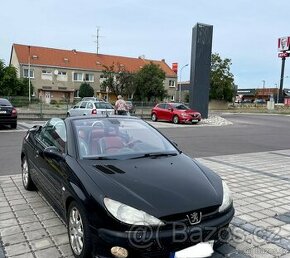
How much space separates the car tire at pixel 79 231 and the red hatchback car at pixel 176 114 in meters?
20.6

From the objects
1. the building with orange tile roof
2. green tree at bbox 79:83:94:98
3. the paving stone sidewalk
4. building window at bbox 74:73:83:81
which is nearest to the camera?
the paving stone sidewalk

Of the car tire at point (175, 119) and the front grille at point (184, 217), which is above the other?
the front grille at point (184, 217)

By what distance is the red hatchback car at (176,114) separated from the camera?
23859mm

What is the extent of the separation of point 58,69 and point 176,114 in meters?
40.3

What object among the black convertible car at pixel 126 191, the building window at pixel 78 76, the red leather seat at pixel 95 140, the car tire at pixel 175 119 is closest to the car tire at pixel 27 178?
the black convertible car at pixel 126 191

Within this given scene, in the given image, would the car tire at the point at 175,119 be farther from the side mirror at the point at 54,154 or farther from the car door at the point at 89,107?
the side mirror at the point at 54,154

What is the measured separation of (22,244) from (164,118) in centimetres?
2212

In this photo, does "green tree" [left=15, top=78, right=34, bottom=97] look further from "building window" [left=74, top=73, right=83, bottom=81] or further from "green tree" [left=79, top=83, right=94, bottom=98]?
"building window" [left=74, top=73, right=83, bottom=81]

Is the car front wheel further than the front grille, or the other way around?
the car front wheel

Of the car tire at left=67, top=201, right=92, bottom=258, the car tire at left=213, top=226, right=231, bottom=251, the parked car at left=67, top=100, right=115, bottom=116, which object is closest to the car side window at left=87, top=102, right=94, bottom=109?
the parked car at left=67, top=100, right=115, bottom=116

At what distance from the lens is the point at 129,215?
2861 millimetres

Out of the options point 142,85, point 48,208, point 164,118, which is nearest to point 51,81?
point 142,85

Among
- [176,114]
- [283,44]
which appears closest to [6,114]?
[176,114]

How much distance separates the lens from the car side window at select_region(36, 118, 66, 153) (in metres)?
4.22
